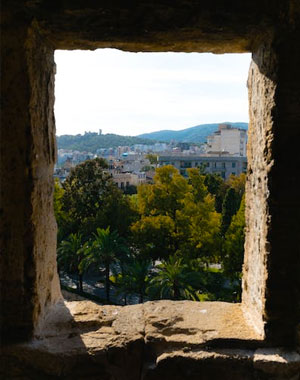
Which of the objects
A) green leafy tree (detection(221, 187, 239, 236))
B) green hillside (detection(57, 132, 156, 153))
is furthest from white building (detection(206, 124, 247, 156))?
green hillside (detection(57, 132, 156, 153))

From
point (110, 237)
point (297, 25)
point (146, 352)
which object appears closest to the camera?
point (297, 25)

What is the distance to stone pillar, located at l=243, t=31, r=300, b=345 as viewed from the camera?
7.00ft

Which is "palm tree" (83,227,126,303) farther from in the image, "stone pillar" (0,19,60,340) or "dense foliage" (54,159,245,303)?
"stone pillar" (0,19,60,340)

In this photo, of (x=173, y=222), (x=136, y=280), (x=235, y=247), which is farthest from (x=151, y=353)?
(x=173, y=222)

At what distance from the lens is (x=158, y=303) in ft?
9.00

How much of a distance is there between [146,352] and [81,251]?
1477cm

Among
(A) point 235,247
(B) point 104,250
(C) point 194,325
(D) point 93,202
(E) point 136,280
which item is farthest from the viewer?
(D) point 93,202

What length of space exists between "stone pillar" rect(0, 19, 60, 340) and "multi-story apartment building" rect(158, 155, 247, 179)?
4712cm

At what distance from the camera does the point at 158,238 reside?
57.8ft

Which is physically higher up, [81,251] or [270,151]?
[270,151]

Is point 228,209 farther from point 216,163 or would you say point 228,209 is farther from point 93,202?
point 216,163

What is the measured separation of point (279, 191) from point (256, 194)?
261 millimetres

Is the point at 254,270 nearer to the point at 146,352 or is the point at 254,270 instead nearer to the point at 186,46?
the point at 146,352

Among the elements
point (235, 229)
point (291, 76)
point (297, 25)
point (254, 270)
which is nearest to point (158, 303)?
point (254, 270)
